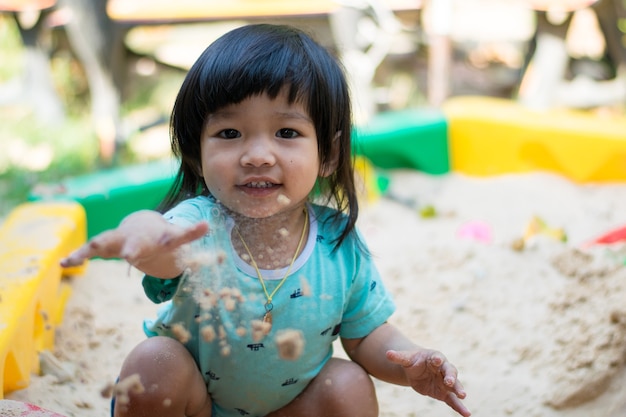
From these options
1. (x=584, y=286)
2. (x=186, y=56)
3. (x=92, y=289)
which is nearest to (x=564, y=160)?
(x=584, y=286)

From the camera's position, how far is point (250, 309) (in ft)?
3.95

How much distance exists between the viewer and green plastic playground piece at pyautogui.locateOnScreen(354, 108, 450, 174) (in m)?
2.92

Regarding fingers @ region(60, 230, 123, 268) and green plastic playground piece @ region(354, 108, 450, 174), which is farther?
green plastic playground piece @ region(354, 108, 450, 174)

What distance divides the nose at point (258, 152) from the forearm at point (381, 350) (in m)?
0.38

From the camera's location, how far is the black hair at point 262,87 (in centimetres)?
116

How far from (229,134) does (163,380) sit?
0.39m

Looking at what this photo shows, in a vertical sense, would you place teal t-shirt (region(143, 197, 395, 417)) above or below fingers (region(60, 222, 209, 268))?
below

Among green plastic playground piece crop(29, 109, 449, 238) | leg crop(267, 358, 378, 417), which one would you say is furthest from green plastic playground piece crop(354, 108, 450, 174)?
leg crop(267, 358, 378, 417)

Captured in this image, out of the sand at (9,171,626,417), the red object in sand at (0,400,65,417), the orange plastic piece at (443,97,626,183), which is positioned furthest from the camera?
the orange plastic piece at (443,97,626,183)

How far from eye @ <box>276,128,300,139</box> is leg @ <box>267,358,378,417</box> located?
15.5 inches

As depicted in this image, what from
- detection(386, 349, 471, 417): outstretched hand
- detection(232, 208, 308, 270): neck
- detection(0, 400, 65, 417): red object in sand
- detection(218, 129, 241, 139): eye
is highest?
detection(218, 129, 241, 139): eye

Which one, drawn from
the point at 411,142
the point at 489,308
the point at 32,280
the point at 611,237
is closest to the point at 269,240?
the point at 32,280

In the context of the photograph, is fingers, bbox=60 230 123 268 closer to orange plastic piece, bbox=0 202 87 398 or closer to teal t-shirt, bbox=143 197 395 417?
teal t-shirt, bbox=143 197 395 417

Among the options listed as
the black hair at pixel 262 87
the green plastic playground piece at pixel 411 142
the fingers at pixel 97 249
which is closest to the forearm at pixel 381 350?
the black hair at pixel 262 87
